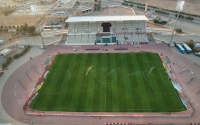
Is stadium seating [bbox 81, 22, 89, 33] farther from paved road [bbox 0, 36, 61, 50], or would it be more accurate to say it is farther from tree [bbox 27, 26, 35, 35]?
tree [bbox 27, 26, 35, 35]

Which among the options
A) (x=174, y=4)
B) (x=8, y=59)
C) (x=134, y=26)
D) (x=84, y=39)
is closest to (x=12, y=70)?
(x=8, y=59)

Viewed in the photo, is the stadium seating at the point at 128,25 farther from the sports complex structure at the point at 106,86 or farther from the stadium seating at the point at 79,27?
the stadium seating at the point at 79,27

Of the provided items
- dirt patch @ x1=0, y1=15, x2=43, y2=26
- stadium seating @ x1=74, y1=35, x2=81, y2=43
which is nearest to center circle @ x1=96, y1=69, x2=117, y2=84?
stadium seating @ x1=74, y1=35, x2=81, y2=43

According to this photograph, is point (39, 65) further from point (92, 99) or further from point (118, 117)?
point (118, 117)

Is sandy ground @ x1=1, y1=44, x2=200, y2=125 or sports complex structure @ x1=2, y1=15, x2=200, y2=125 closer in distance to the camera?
sandy ground @ x1=1, y1=44, x2=200, y2=125

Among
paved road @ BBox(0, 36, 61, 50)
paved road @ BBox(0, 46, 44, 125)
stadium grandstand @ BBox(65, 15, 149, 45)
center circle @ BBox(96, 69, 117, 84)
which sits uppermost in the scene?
stadium grandstand @ BBox(65, 15, 149, 45)
